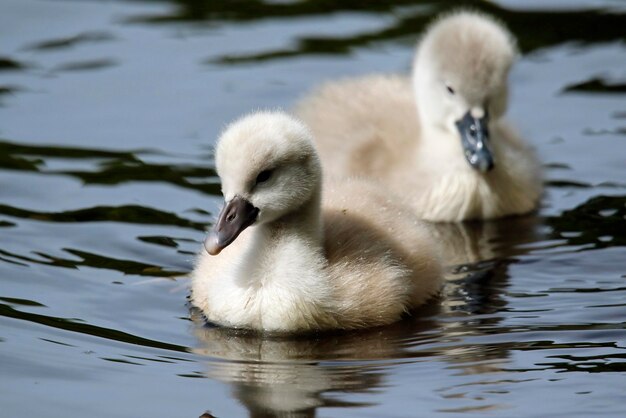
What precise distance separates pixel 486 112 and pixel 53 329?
2802 mm

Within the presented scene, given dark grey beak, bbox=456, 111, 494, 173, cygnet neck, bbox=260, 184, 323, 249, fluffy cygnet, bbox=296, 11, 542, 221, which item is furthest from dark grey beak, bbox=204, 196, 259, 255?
dark grey beak, bbox=456, 111, 494, 173

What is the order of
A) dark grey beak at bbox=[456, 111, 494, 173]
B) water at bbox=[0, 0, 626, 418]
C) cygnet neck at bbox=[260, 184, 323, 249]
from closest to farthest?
1. water at bbox=[0, 0, 626, 418]
2. cygnet neck at bbox=[260, 184, 323, 249]
3. dark grey beak at bbox=[456, 111, 494, 173]

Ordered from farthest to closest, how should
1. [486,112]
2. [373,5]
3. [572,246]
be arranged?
[373,5], [486,112], [572,246]

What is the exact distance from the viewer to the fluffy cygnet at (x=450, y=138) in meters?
7.81

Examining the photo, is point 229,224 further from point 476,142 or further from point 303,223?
point 476,142

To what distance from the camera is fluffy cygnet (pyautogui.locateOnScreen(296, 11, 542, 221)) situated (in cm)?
781

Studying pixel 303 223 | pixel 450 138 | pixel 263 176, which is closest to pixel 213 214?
pixel 450 138

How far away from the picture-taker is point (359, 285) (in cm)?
609

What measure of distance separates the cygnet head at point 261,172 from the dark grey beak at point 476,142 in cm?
187

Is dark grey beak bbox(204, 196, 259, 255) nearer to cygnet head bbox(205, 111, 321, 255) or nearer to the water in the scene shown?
cygnet head bbox(205, 111, 321, 255)

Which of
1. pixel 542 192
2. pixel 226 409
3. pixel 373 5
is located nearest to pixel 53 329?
pixel 226 409

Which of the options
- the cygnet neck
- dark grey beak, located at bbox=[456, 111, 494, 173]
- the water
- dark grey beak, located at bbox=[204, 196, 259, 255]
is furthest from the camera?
dark grey beak, located at bbox=[456, 111, 494, 173]

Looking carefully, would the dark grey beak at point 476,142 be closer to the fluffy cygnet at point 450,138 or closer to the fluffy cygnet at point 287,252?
the fluffy cygnet at point 450,138

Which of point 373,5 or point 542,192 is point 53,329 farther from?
point 373,5
